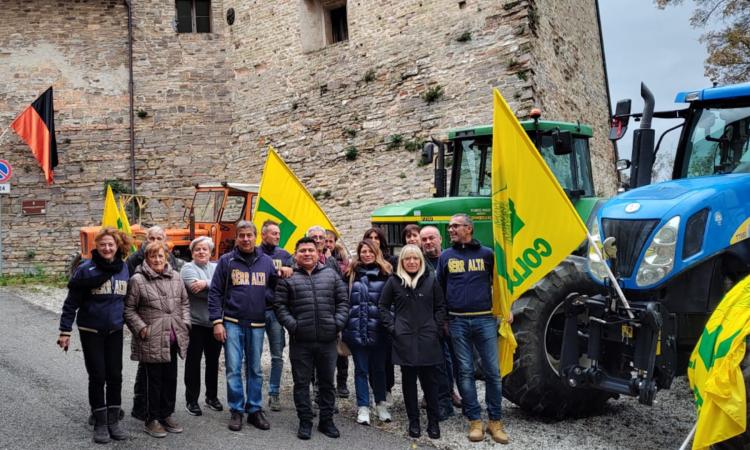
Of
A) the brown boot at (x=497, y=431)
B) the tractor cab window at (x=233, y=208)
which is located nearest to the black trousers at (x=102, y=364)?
the brown boot at (x=497, y=431)

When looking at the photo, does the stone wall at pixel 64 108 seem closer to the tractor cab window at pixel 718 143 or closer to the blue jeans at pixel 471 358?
the blue jeans at pixel 471 358

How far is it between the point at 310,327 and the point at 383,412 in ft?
3.25

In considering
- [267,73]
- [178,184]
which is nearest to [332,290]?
[267,73]

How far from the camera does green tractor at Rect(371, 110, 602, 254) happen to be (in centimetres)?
727

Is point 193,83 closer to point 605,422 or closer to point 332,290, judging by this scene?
point 332,290

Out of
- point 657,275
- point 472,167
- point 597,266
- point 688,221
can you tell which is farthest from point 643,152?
point 472,167

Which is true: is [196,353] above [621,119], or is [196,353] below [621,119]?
below

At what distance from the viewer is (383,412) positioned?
5301 millimetres

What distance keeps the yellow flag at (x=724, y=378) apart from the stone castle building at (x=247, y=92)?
30.4 ft

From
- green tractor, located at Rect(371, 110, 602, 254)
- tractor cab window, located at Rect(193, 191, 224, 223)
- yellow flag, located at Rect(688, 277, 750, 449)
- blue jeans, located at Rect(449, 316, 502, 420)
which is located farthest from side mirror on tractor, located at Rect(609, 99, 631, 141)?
tractor cab window, located at Rect(193, 191, 224, 223)

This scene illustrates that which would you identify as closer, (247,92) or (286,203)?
(286,203)

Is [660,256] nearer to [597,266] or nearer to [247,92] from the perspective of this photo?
[597,266]

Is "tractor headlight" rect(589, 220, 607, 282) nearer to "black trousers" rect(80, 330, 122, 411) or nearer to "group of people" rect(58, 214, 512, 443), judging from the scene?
"group of people" rect(58, 214, 512, 443)

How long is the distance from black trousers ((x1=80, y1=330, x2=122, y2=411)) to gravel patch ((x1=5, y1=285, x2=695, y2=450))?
1599 millimetres
